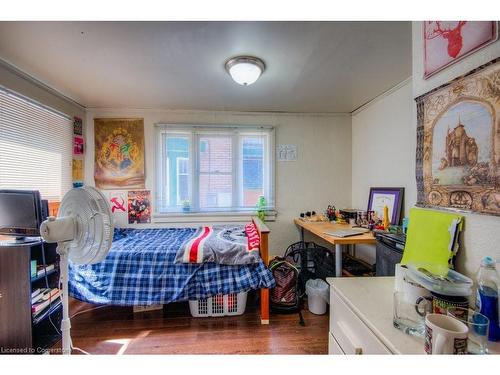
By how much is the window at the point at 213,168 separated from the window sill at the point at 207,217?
0.06m

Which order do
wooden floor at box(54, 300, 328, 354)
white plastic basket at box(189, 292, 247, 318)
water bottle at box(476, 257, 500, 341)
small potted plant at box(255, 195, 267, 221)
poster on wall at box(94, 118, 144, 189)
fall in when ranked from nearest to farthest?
water bottle at box(476, 257, 500, 341)
wooden floor at box(54, 300, 328, 354)
white plastic basket at box(189, 292, 247, 318)
poster on wall at box(94, 118, 144, 189)
small potted plant at box(255, 195, 267, 221)

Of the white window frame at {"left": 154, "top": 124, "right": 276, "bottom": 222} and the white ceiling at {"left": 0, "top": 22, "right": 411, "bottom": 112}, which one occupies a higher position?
the white ceiling at {"left": 0, "top": 22, "right": 411, "bottom": 112}

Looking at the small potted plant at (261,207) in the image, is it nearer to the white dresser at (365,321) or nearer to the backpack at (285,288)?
the backpack at (285,288)

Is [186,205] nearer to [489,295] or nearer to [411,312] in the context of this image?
[411,312]

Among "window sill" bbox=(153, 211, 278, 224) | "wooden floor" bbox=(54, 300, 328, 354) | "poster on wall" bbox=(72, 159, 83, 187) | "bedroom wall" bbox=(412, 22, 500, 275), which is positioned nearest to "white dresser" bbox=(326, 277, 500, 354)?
"bedroom wall" bbox=(412, 22, 500, 275)

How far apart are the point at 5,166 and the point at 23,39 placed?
1013 mm

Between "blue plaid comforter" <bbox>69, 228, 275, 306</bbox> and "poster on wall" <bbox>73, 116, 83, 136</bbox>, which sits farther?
"poster on wall" <bbox>73, 116, 83, 136</bbox>

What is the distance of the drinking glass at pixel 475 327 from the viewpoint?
575 millimetres

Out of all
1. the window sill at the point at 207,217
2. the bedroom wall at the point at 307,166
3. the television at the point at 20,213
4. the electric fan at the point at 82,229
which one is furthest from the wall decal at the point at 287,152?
the television at the point at 20,213

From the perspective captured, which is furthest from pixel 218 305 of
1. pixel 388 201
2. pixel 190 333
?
pixel 388 201

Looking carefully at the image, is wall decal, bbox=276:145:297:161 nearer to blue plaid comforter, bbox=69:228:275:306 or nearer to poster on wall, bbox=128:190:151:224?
blue plaid comforter, bbox=69:228:275:306

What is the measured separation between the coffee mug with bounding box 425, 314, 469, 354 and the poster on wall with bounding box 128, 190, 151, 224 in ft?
9.77

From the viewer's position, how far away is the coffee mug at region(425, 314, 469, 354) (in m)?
0.52
